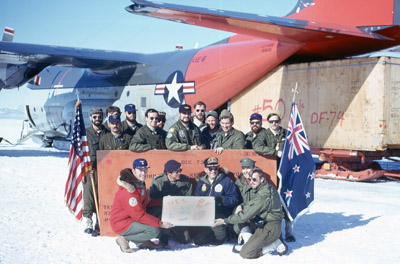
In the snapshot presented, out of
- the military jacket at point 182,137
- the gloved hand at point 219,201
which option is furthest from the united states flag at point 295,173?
the military jacket at point 182,137

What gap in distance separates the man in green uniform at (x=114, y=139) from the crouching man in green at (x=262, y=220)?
235 cm

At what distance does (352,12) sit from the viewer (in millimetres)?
11594

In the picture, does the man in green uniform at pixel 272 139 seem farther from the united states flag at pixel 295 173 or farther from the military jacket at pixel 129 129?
the military jacket at pixel 129 129

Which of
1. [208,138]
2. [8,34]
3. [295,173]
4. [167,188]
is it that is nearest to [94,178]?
[167,188]

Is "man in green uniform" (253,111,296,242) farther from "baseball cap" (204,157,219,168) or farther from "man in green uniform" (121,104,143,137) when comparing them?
"man in green uniform" (121,104,143,137)

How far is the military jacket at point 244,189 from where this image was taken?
19.6 feet

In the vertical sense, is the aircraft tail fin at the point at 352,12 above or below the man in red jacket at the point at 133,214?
above

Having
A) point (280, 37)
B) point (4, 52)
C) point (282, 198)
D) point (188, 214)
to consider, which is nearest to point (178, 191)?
point (188, 214)

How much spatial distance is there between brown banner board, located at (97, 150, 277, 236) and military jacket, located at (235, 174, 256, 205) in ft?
0.95

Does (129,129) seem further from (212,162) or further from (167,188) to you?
(212,162)

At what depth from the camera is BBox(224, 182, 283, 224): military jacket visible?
5.63 m

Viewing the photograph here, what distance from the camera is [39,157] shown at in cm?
1833

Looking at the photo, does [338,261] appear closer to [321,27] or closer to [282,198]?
[282,198]

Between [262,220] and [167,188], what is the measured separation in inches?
58.8
